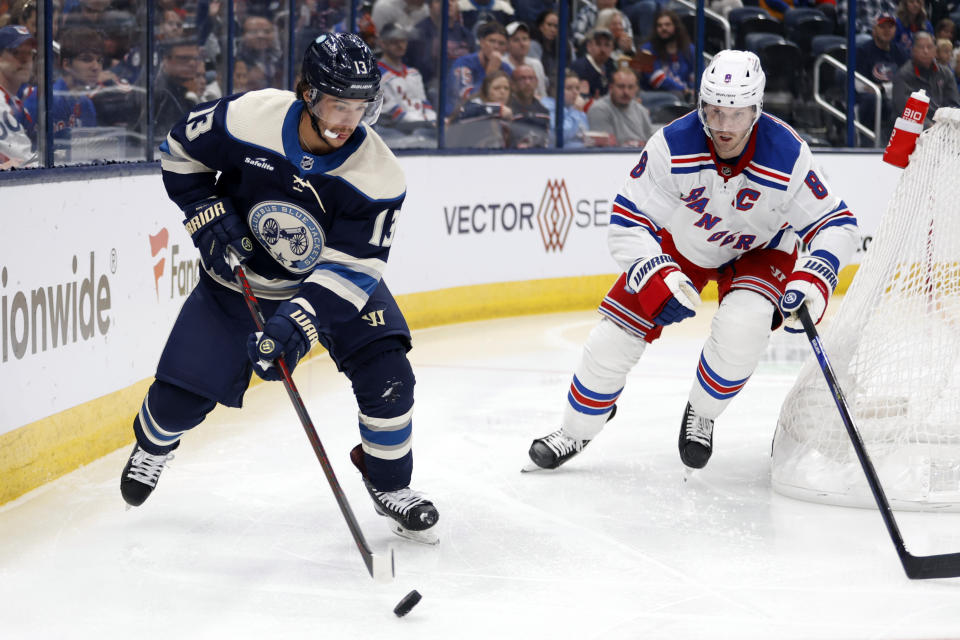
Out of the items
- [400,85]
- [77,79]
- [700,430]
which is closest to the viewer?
[700,430]

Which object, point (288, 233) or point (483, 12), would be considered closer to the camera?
point (288, 233)

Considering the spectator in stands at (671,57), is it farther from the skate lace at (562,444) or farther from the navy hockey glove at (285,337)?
the navy hockey glove at (285,337)

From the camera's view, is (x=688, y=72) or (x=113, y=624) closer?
(x=113, y=624)

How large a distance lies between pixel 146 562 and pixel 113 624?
35 cm

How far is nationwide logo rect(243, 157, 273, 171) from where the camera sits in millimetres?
2549

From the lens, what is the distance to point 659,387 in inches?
181

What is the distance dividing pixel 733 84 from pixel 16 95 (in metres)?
1.92

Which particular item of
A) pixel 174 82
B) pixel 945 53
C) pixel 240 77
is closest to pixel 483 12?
pixel 240 77

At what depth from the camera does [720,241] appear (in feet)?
10.5

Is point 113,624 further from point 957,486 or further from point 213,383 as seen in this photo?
point 957,486

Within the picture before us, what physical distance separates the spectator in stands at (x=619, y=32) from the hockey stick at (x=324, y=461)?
14.8ft

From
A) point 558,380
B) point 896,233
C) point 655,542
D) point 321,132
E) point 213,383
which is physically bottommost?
point 558,380

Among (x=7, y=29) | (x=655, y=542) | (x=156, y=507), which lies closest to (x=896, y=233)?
(x=655, y=542)

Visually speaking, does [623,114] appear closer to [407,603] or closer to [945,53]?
[945,53]
